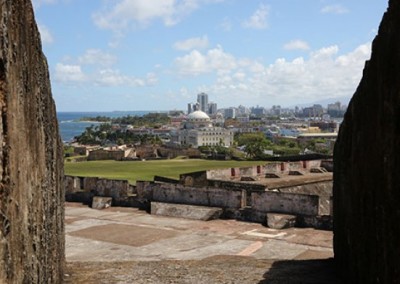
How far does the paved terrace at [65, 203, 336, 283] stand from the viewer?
44.5 feet

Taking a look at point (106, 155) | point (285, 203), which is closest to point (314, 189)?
point (285, 203)

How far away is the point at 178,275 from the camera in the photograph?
1338 cm

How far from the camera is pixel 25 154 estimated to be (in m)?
7.45

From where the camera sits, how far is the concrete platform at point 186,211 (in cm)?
2652

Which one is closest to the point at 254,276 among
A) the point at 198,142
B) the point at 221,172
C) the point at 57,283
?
Result: the point at 57,283

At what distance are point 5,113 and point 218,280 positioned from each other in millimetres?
8376

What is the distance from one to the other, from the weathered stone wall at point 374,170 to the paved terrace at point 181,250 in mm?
1926

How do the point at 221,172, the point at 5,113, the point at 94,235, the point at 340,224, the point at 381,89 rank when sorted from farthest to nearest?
the point at 221,172 < the point at 94,235 < the point at 340,224 < the point at 381,89 < the point at 5,113

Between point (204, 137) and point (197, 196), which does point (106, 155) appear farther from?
point (204, 137)

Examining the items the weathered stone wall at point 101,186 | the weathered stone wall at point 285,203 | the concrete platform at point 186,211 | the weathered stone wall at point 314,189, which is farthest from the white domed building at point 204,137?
the weathered stone wall at point 285,203

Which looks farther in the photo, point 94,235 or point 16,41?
point 94,235

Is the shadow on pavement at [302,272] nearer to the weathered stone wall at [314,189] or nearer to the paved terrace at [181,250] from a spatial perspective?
the paved terrace at [181,250]

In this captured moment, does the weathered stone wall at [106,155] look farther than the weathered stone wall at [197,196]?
Yes

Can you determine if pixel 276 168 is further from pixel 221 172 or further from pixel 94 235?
pixel 94 235
